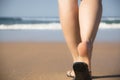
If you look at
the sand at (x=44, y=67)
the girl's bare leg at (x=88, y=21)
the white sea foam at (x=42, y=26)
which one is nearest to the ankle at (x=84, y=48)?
the girl's bare leg at (x=88, y=21)

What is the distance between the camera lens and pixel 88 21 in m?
1.61

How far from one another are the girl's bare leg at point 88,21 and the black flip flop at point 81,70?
0.06 m

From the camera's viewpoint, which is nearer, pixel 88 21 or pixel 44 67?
pixel 88 21

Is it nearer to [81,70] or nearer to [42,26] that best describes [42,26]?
[42,26]

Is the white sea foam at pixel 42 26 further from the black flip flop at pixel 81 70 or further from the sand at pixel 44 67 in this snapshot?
the black flip flop at pixel 81 70

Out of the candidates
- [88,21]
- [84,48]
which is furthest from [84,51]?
[88,21]

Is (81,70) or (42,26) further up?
(81,70)

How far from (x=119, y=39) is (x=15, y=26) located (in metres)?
2.99

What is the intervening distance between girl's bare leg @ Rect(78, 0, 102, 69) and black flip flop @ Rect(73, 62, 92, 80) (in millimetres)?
58

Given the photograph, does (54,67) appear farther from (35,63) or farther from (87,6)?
(87,6)

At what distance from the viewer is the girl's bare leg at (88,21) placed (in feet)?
5.09

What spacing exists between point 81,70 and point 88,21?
25 centimetres

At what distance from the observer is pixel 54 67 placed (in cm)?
280

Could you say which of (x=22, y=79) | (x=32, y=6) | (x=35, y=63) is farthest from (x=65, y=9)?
(x=32, y=6)
